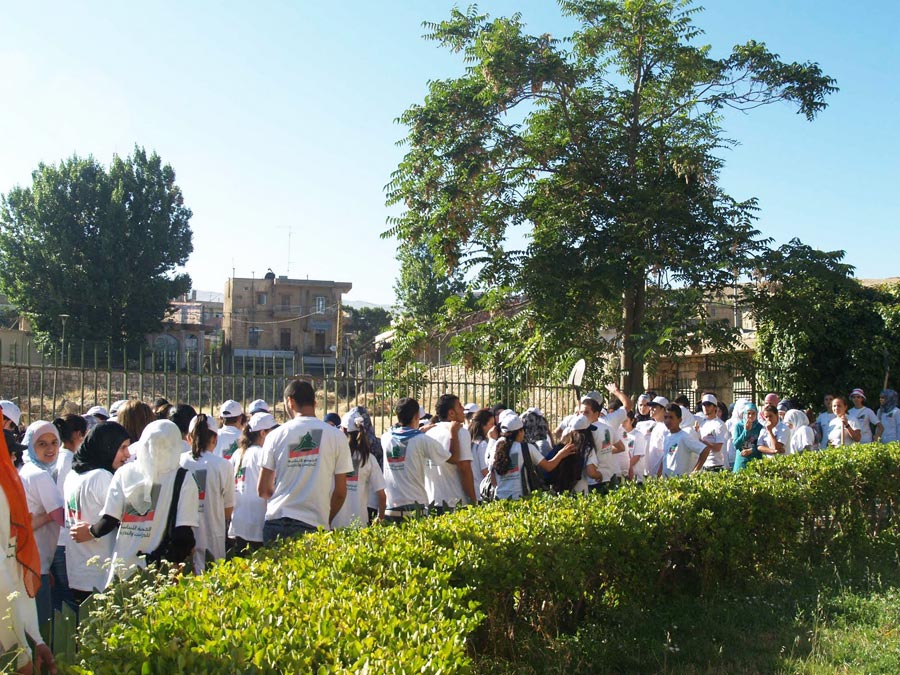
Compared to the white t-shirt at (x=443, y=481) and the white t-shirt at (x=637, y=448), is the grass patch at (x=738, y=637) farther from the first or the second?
the white t-shirt at (x=637, y=448)

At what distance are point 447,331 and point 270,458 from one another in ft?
40.1

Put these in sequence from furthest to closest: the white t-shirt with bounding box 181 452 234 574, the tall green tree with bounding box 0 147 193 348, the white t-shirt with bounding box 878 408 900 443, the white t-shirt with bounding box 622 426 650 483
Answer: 1. the tall green tree with bounding box 0 147 193 348
2. the white t-shirt with bounding box 878 408 900 443
3. the white t-shirt with bounding box 622 426 650 483
4. the white t-shirt with bounding box 181 452 234 574

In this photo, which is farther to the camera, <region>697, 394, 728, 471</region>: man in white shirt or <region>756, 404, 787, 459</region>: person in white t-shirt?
<region>756, 404, 787, 459</region>: person in white t-shirt

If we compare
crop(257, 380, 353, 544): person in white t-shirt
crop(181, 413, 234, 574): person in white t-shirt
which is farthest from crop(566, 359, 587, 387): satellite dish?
crop(181, 413, 234, 574): person in white t-shirt

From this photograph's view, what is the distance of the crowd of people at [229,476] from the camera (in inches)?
190

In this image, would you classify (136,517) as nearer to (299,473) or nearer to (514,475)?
(299,473)

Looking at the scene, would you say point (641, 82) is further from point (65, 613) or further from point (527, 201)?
point (65, 613)

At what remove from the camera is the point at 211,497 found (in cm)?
610

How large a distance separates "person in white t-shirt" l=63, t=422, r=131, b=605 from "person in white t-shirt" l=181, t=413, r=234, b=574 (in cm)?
94

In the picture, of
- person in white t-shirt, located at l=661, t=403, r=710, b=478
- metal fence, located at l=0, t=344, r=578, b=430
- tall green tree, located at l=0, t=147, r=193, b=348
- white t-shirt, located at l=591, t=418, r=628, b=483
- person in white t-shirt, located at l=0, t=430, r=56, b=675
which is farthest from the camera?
tall green tree, located at l=0, t=147, r=193, b=348

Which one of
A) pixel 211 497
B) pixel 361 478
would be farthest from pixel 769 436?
pixel 211 497

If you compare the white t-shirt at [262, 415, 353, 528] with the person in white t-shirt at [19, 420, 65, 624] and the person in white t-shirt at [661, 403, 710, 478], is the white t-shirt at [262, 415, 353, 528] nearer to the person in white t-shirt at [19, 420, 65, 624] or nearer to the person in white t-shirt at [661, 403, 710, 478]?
the person in white t-shirt at [19, 420, 65, 624]

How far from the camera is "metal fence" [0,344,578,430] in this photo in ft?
33.9

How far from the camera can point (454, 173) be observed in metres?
16.7
